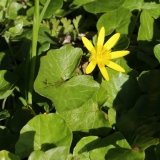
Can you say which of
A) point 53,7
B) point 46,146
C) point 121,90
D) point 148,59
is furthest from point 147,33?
point 46,146

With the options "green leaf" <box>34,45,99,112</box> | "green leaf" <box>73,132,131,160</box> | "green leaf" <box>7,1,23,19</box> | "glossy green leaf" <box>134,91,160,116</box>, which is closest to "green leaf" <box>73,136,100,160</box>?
"green leaf" <box>73,132,131,160</box>

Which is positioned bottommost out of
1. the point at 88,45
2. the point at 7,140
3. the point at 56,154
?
the point at 7,140

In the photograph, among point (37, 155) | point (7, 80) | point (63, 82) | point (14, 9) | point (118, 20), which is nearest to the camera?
point (37, 155)

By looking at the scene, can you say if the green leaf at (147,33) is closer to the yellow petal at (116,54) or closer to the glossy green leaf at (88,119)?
the yellow petal at (116,54)

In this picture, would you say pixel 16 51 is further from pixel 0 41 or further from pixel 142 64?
pixel 142 64

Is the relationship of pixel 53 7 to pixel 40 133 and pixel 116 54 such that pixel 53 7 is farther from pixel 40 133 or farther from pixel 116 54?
pixel 40 133

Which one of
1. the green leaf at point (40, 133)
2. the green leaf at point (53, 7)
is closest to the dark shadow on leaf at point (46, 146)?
the green leaf at point (40, 133)

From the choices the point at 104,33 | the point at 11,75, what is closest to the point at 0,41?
the point at 11,75
